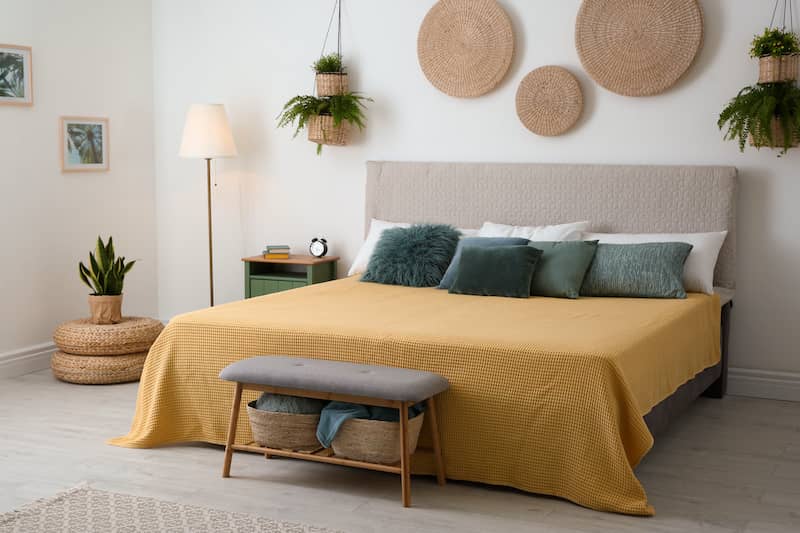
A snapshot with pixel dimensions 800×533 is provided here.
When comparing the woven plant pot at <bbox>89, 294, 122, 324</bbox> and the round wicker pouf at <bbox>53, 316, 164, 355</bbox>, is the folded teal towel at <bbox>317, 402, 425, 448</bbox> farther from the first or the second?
the woven plant pot at <bbox>89, 294, 122, 324</bbox>

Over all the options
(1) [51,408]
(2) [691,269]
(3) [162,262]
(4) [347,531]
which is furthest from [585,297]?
(3) [162,262]

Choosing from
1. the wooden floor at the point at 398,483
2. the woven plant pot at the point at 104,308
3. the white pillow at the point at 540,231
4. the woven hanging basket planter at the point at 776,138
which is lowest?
the wooden floor at the point at 398,483

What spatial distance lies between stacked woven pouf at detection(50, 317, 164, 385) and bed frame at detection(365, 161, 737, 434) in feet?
5.06

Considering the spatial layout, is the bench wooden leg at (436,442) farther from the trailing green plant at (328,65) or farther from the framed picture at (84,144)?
the framed picture at (84,144)

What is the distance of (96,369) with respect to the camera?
17.4 ft

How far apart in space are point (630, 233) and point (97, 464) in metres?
2.91

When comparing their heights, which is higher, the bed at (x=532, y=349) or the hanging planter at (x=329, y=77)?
the hanging planter at (x=329, y=77)

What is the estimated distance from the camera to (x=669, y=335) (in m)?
4.04

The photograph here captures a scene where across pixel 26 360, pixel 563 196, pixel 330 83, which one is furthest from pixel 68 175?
pixel 563 196

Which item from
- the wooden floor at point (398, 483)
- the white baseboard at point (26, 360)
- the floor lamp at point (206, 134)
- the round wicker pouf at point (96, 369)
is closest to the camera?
the wooden floor at point (398, 483)

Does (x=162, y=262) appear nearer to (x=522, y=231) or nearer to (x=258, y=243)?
(x=258, y=243)

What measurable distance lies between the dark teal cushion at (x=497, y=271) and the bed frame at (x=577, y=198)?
2.30ft

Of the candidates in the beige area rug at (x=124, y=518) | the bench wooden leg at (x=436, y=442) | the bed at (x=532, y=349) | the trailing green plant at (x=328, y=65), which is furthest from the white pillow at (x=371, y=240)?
the beige area rug at (x=124, y=518)

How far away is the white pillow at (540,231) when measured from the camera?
5.10m
